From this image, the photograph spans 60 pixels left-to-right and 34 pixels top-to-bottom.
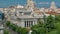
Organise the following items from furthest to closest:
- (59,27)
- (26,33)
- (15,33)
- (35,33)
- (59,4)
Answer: (59,4), (15,33), (26,33), (35,33), (59,27)

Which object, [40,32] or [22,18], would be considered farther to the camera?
[22,18]

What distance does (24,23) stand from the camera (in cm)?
5559

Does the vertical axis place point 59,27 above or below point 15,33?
above

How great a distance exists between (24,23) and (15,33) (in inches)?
535

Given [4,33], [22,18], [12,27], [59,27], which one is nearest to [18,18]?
[22,18]

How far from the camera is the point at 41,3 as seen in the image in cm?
11562

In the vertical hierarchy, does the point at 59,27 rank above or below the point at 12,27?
above

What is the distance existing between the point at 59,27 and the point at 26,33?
25.2 metres

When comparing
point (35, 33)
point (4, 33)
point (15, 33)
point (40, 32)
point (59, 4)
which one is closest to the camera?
point (40, 32)

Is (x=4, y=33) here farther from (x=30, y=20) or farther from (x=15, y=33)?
(x=30, y=20)

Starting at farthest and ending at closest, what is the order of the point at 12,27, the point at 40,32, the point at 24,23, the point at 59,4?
the point at 59,4
the point at 24,23
the point at 12,27
the point at 40,32

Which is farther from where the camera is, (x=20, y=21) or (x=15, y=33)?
(x=20, y=21)

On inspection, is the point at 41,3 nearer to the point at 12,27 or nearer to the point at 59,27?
the point at 12,27

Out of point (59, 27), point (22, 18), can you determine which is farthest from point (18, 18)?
point (59, 27)
